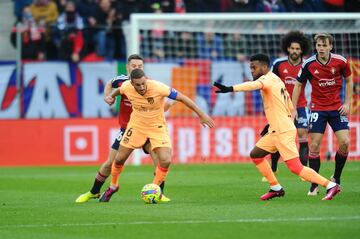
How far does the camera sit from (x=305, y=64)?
14078 millimetres

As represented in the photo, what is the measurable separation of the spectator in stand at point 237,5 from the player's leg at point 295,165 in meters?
13.3

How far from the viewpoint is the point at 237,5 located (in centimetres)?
2605

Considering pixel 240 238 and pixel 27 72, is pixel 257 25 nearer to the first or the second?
pixel 27 72

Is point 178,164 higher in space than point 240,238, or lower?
lower

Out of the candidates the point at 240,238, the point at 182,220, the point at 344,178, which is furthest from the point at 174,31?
the point at 240,238

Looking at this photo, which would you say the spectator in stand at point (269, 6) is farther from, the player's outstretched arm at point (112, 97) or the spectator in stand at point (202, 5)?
the player's outstretched arm at point (112, 97)

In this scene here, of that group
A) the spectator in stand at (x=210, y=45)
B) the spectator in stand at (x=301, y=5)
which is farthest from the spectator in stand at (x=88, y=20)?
the spectator in stand at (x=301, y=5)

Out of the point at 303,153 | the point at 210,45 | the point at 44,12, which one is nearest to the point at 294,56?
the point at 303,153

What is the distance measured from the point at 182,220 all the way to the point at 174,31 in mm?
14729

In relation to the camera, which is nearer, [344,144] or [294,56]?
[344,144]

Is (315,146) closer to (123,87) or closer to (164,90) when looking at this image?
(164,90)

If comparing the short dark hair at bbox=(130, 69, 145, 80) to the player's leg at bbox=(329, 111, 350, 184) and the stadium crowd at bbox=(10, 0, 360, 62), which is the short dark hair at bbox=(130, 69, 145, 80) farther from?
the stadium crowd at bbox=(10, 0, 360, 62)

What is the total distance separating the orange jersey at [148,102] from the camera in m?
13.0

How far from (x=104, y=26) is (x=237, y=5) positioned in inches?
152
